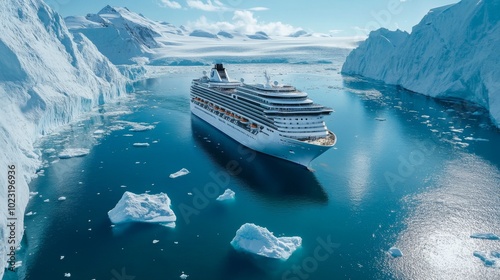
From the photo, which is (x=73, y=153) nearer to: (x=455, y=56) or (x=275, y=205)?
(x=275, y=205)

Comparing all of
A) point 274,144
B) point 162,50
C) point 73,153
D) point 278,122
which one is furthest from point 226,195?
point 162,50

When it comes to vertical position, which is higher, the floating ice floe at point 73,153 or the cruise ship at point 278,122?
the cruise ship at point 278,122

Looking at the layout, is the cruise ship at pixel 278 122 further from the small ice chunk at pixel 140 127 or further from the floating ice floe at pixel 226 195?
the small ice chunk at pixel 140 127

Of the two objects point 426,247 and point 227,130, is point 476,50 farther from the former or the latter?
point 426,247

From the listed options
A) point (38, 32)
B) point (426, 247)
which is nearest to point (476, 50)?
point (426, 247)

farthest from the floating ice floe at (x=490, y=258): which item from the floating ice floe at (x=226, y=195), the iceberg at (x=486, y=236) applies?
the floating ice floe at (x=226, y=195)

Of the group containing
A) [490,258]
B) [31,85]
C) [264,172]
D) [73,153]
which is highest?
[31,85]

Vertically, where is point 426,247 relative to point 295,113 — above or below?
below
